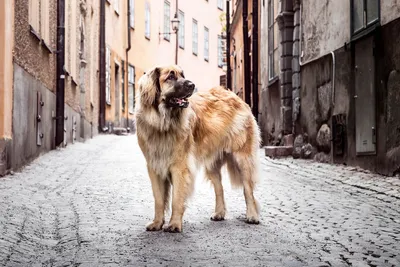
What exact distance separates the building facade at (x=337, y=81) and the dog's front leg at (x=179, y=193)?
182 inches

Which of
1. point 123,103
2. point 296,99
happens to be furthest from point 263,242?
point 123,103

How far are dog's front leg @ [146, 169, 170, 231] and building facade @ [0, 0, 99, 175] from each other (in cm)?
426

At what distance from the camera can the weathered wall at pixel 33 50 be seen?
11.3m

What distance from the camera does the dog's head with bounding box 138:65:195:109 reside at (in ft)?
20.5

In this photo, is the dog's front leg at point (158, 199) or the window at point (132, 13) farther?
the window at point (132, 13)

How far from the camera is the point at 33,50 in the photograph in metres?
13.0

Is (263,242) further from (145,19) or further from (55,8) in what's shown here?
(145,19)

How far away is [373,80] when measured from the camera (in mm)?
11195

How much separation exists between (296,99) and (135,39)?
58.9 feet

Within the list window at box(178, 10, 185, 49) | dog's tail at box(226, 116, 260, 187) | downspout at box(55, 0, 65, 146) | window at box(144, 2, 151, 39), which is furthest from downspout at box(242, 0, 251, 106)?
dog's tail at box(226, 116, 260, 187)

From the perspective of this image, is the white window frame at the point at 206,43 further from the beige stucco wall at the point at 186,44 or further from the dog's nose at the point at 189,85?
the dog's nose at the point at 189,85

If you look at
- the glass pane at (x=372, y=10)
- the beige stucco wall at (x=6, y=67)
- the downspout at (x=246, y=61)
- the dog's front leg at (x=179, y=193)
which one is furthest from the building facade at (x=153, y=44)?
the dog's front leg at (x=179, y=193)

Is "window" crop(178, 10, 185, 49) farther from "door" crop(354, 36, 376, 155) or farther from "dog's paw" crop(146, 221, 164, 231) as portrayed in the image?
"dog's paw" crop(146, 221, 164, 231)

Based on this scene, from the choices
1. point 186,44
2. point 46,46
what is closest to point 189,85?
point 46,46
